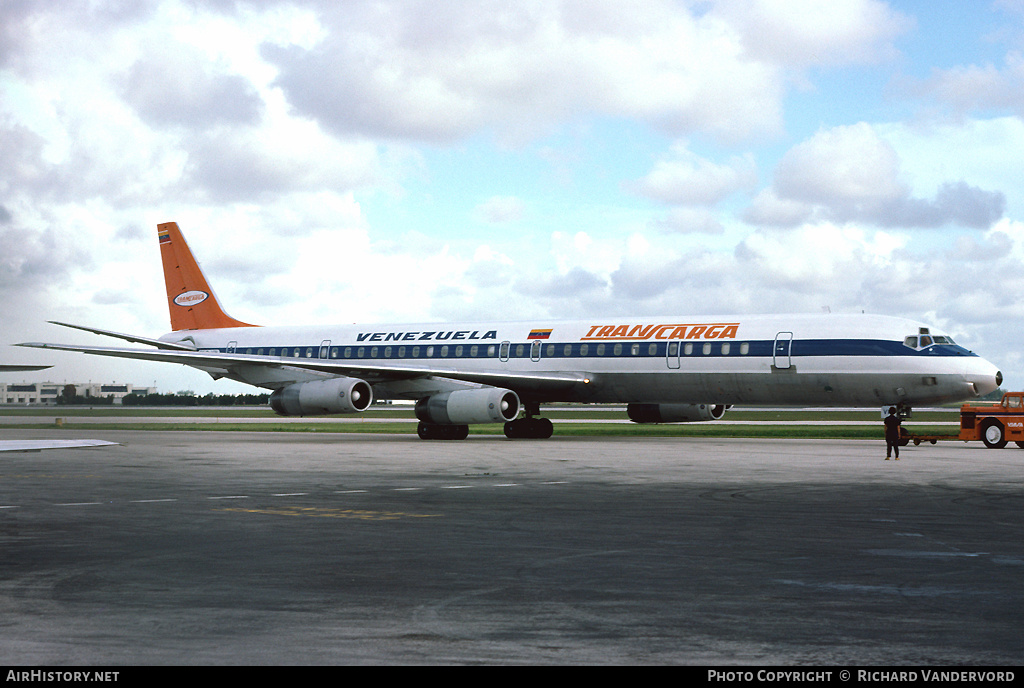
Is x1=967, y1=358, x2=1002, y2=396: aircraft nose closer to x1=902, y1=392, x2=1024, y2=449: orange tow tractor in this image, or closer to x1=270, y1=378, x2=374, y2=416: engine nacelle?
x1=902, y1=392, x2=1024, y2=449: orange tow tractor

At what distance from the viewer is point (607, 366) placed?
36.8 metres

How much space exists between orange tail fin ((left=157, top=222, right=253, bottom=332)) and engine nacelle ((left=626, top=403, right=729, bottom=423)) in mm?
19629

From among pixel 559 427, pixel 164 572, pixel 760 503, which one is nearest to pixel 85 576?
pixel 164 572

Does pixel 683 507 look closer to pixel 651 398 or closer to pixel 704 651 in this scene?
pixel 704 651

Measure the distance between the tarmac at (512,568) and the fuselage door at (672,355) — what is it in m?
13.5

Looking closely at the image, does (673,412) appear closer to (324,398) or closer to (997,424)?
(997,424)

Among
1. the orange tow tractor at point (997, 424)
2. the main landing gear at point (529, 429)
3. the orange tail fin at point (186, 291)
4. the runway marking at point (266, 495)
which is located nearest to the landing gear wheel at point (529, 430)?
the main landing gear at point (529, 429)

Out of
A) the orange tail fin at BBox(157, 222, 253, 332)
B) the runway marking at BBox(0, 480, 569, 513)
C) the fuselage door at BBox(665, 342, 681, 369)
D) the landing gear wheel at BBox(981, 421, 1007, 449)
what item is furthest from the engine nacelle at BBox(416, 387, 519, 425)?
the orange tail fin at BBox(157, 222, 253, 332)

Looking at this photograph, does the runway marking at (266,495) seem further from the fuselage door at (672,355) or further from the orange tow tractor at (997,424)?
the orange tow tractor at (997,424)

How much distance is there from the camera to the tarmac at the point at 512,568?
23.2ft

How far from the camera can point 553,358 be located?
126 ft

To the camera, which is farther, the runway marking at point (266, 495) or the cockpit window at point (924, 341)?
the cockpit window at point (924, 341)

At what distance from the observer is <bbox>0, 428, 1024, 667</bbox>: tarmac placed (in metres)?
7.06

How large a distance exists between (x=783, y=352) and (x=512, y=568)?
2482 centimetres
